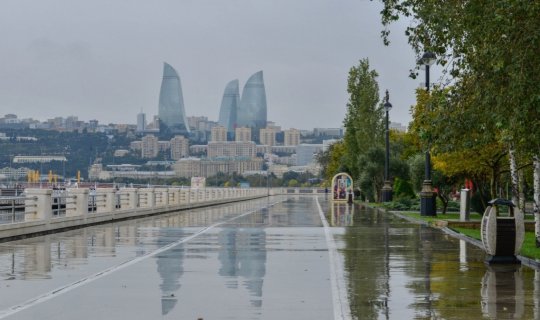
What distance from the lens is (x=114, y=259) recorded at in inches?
834

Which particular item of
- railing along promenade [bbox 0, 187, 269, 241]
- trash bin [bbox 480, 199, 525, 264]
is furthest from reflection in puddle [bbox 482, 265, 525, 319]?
railing along promenade [bbox 0, 187, 269, 241]

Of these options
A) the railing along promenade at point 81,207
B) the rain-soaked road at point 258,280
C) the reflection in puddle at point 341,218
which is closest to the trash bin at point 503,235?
the rain-soaked road at point 258,280

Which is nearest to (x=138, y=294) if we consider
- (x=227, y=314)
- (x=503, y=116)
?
(x=227, y=314)

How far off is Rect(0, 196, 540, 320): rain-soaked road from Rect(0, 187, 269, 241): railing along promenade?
244cm

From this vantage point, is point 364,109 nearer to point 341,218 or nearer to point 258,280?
point 341,218

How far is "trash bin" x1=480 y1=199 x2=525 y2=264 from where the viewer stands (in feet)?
65.4

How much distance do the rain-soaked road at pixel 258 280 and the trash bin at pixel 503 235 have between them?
532 millimetres

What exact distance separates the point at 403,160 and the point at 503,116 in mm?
71246

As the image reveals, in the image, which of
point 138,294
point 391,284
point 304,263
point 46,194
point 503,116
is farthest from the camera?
point 46,194

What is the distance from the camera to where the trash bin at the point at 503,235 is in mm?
19922

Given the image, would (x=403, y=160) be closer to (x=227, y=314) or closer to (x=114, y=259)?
(x=114, y=259)

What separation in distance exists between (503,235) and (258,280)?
588 centimetres

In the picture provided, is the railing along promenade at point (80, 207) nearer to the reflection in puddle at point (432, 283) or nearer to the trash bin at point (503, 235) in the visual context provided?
the reflection in puddle at point (432, 283)

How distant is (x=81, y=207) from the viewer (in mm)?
37750
